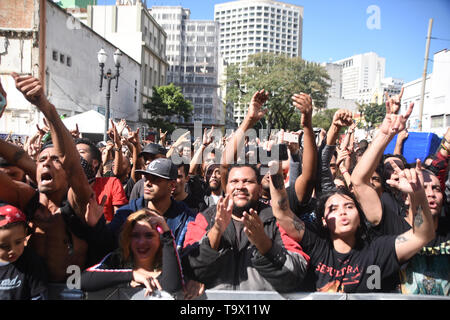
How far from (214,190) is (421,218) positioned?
247cm

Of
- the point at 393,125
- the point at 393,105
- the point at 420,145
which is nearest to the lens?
the point at 393,125

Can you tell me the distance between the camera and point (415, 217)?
7.19ft

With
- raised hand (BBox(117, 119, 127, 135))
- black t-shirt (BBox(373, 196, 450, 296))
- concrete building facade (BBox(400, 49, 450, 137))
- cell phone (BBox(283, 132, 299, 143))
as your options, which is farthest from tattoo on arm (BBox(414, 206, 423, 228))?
concrete building facade (BBox(400, 49, 450, 137))

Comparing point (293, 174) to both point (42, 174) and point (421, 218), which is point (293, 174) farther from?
point (42, 174)

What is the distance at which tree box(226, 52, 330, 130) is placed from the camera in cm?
3288

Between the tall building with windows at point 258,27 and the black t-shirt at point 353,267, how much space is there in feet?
223

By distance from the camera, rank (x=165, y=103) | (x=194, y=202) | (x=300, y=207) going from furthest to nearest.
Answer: (x=165, y=103)
(x=194, y=202)
(x=300, y=207)

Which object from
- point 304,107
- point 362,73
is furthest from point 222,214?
point 362,73

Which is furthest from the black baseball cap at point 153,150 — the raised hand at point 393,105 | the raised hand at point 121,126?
the raised hand at point 393,105

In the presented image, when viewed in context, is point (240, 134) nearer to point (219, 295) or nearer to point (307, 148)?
point (307, 148)

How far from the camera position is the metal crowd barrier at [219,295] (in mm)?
2096

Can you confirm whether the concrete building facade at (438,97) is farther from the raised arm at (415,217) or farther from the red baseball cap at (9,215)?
the red baseball cap at (9,215)

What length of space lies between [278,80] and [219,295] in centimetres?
3203
